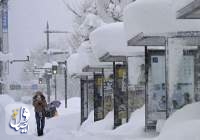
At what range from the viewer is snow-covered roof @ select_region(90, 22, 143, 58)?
19125mm

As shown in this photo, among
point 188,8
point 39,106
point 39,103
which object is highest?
point 188,8

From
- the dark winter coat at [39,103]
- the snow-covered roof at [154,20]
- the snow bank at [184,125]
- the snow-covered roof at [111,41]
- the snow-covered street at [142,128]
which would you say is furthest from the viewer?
the dark winter coat at [39,103]

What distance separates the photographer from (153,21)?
1528 centimetres

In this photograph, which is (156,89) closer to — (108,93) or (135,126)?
(135,126)

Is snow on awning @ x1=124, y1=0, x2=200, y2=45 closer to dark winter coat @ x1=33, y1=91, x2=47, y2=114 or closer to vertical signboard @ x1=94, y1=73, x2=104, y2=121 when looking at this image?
dark winter coat @ x1=33, y1=91, x2=47, y2=114

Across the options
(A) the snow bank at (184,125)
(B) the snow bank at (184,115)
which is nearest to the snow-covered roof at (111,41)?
(B) the snow bank at (184,115)

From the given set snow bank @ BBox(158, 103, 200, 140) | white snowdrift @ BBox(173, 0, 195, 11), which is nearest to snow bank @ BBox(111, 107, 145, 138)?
snow bank @ BBox(158, 103, 200, 140)

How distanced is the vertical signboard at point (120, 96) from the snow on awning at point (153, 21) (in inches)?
138

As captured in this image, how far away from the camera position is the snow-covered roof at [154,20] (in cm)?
1485

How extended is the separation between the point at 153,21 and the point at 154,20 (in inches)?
2.7

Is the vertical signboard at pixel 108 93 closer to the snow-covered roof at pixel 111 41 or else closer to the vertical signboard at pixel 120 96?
the snow-covered roof at pixel 111 41

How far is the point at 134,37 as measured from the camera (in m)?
15.1

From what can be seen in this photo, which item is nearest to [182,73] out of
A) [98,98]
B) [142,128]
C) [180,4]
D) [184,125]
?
[180,4]

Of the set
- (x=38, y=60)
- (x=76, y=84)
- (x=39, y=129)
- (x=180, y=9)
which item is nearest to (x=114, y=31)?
(x=39, y=129)
